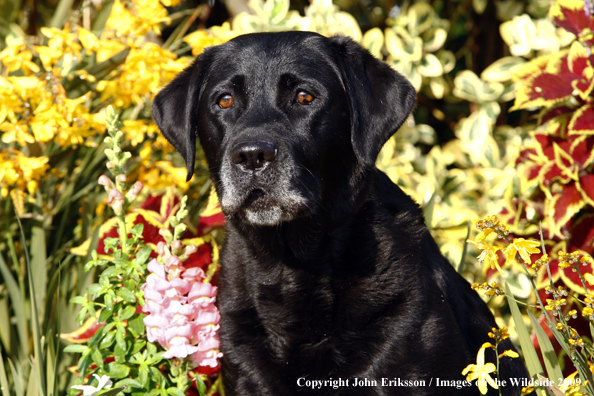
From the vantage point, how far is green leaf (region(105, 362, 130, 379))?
202 cm

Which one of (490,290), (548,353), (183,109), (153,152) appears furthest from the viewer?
(153,152)

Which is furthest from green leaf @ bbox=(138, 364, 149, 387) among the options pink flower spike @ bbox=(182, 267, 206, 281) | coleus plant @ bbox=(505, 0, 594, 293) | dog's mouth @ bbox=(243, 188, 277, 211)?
coleus plant @ bbox=(505, 0, 594, 293)

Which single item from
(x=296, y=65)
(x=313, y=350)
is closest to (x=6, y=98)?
(x=296, y=65)

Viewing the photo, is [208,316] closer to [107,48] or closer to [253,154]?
[253,154]

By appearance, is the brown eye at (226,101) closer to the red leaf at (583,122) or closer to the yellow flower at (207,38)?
the yellow flower at (207,38)

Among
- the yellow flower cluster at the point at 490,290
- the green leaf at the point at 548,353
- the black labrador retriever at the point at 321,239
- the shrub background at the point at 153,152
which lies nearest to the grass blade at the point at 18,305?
the shrub background at the point at 153,152

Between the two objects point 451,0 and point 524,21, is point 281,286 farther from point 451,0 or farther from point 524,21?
point 451,0

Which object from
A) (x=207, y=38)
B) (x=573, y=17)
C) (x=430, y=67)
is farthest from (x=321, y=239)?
(x=430, y=67)

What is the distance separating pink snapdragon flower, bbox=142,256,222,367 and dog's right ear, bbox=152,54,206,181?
0.46 m

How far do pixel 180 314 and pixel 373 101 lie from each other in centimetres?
104

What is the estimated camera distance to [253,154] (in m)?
1.93

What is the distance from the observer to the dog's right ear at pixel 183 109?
7.74 ft

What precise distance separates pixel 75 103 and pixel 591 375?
89.4 inches

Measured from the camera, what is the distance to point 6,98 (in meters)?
2.59
